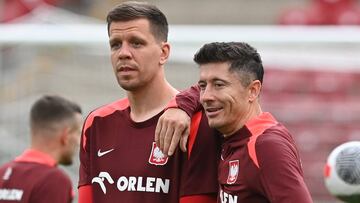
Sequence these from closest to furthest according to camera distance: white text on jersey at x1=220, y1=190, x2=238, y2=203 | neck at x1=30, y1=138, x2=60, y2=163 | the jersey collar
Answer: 1. white text on jersey at x1=220, y1=190, x2=238, y2=203
2. the jersey collar
3. neck at x1=30, y1=138, x2=60, y2=163

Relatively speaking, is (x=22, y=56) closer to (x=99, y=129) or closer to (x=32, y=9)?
(x=32, y=9)

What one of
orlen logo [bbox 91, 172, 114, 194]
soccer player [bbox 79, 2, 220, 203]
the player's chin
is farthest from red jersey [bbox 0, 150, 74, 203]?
orlen logo [bbox 91, 172, 114, 194]

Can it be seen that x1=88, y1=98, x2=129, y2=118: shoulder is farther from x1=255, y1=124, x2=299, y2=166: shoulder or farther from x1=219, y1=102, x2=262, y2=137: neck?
x1=255, y1=124, x2=299, y2=166: shoulder

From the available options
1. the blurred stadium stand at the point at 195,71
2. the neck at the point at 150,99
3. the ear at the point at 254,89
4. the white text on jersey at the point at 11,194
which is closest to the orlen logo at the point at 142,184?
the neck at the point at 150,99

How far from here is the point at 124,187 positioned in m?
4.39

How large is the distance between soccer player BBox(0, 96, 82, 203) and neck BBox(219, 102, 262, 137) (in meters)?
2.02

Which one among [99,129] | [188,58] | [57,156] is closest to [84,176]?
[99,129]

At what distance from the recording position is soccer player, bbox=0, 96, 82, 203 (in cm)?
597

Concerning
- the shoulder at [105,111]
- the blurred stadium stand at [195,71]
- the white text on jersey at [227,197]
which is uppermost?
the blurred stadium stand at [195,71]

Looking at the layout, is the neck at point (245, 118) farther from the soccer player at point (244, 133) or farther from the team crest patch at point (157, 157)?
the team crest patch at point (157, 157)

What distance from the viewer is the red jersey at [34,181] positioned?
5.95 m

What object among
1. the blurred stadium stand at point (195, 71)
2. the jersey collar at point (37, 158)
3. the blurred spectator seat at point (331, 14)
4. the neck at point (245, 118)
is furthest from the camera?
the blurred spectator seat at point (331, 14)

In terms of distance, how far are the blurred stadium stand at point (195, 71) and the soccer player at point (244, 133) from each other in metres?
3.91

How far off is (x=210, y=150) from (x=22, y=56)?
698cm
